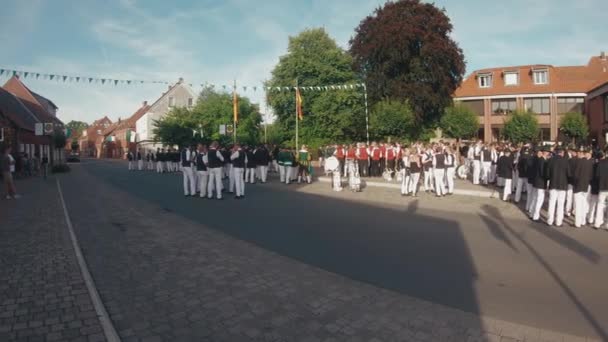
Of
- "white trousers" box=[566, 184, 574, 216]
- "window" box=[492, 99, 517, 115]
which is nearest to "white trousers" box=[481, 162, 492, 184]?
"white trousers" box=[566, 184, 574, 216]

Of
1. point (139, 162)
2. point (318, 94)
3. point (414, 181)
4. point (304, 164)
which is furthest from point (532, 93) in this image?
point (139, 162)

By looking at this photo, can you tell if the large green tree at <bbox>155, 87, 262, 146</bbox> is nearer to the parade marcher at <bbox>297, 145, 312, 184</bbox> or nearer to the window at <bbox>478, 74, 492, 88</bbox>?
the parade marcher at <bbox>297, 145, 312, 184</bbox>

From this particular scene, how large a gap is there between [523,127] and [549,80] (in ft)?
36.3

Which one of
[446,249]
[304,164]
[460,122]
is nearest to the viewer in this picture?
[446,249]

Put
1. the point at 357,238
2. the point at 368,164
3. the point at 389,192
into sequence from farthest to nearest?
the point at 368,164, the point at 389,192, the point at 357,238

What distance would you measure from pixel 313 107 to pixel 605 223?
3346 cm

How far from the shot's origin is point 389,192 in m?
17.5

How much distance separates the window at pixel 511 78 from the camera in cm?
5181

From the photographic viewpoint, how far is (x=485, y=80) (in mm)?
53594

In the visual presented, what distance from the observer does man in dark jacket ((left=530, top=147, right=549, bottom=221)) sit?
37.0 feet

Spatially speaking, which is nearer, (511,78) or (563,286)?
(563,286)

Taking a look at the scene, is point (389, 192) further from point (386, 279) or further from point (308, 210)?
point (386, 279)

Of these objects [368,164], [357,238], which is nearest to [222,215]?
[357,238]

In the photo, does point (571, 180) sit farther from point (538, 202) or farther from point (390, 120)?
point (390, 120)
